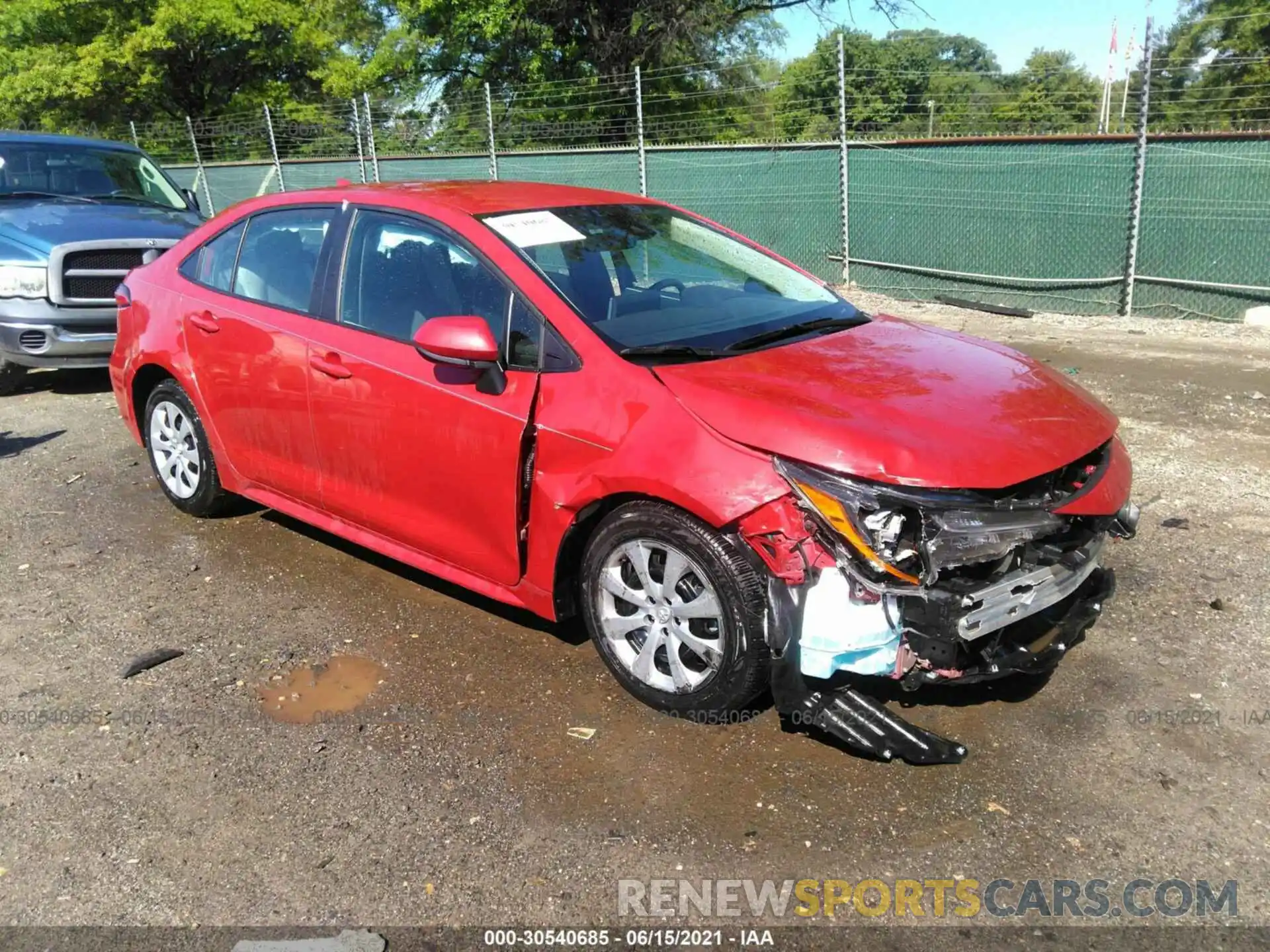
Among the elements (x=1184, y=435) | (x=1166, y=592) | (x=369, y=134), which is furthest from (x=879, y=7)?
(x=1166, y=592)

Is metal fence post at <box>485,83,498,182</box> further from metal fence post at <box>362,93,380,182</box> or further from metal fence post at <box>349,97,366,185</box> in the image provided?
metal fence post at <box>349,97,366,185</box>

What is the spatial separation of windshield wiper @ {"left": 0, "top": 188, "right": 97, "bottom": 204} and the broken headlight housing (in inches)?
325

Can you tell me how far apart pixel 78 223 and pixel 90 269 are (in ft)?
1.83

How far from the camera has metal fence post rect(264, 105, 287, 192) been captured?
19219mm

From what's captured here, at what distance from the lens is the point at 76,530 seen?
5402mm

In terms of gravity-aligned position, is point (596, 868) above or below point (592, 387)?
below

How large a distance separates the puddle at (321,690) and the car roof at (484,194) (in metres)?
1.81

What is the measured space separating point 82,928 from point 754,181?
11595 millimetres

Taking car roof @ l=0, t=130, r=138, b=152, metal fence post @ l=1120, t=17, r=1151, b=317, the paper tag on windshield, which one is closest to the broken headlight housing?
the paper tag on windshield

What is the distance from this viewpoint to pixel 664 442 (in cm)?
322

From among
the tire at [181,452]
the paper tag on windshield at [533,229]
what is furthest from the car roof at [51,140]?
the paper tag on windshield at [533,229]

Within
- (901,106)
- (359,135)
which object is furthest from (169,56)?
(901,106)

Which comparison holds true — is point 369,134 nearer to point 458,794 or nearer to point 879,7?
point 879,7

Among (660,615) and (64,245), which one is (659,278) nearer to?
(660,615)
